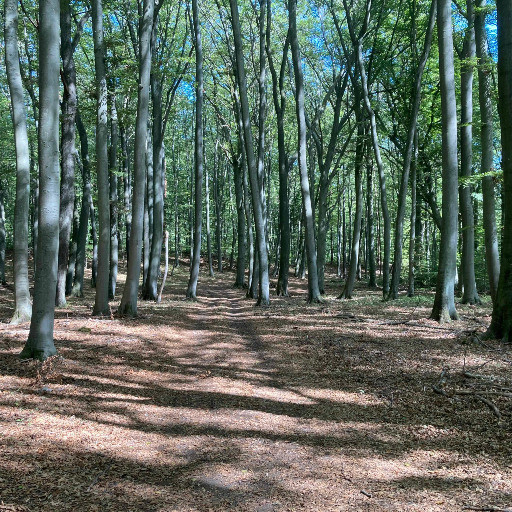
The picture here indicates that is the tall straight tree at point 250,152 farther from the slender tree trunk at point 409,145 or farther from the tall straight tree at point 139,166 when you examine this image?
the slender tree trunk at point 409,145

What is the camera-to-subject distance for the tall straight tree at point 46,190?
21.1ft

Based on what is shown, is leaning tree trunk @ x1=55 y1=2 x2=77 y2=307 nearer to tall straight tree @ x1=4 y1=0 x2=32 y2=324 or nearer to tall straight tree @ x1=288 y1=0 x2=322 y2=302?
tall straight tree @ x1=4 y1=0 x2=32 y2=324

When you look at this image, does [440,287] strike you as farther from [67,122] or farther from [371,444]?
[67,122]

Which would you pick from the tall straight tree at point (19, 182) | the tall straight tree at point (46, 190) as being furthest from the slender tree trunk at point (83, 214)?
the tall straight tree at point (46, 190)

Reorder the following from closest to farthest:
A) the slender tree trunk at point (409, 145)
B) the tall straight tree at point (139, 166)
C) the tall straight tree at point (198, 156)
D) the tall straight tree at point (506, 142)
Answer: the tall straight tree at point (506, 142), the tall straight tree at point (139, 166), the slender tree trunk at point (409, 145), the tall straight tree at point (198, 156)

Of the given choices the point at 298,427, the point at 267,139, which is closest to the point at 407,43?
the point at 267,139

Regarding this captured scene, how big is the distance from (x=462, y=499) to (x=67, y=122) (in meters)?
13.5

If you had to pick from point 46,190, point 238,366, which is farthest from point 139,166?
point 238,366

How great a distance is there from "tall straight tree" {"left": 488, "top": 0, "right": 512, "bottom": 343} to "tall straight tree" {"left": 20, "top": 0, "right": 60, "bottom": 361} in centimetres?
732

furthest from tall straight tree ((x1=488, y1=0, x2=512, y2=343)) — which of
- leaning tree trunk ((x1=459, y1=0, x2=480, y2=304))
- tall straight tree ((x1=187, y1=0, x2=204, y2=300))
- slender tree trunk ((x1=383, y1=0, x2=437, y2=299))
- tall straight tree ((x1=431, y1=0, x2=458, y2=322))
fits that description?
tall straight tree ((x1=187, y1=0, x2=204, y2=300))

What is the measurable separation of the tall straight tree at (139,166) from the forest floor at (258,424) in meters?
2.53

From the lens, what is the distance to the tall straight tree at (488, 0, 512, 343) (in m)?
7.67

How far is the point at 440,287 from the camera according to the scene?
1056cm

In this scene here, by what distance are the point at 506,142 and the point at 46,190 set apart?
762 cm
